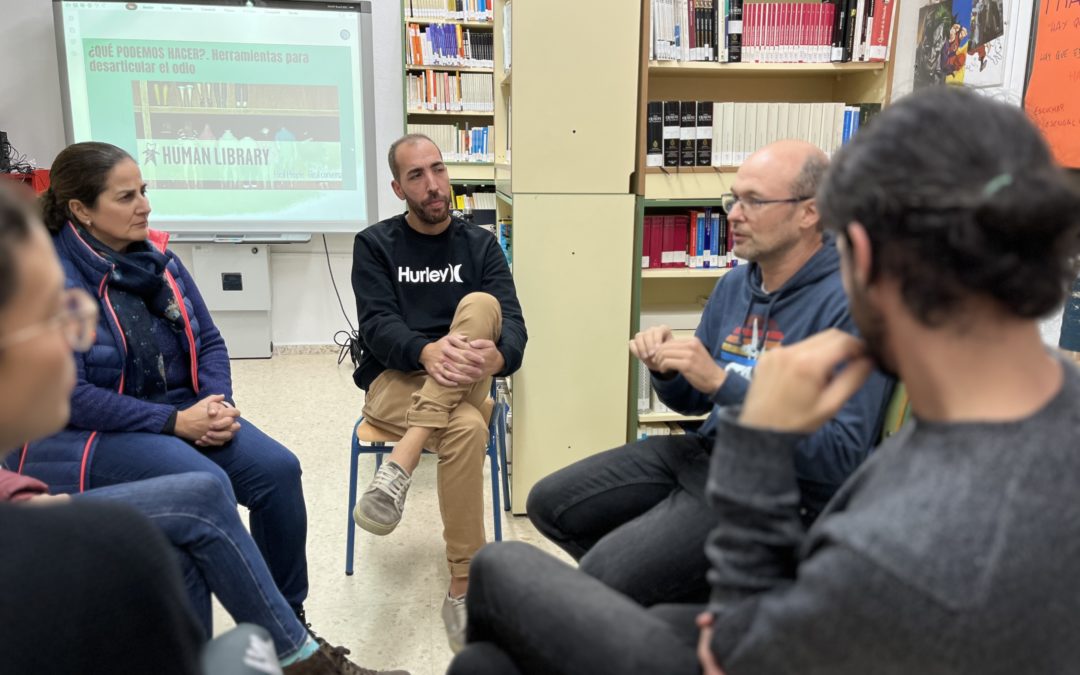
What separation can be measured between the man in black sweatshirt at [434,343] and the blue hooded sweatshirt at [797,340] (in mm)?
663

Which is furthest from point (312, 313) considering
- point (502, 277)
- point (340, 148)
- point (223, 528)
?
point (223, 528)

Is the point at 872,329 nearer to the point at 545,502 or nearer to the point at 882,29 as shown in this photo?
the point at 545,502

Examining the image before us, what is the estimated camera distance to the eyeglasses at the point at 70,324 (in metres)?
0.62

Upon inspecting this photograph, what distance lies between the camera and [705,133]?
2506 millimetres

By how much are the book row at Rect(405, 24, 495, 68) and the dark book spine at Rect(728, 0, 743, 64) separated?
2.07 meters

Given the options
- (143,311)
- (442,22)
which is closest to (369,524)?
(143,311)

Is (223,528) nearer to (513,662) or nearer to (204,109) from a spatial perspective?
(513,662)

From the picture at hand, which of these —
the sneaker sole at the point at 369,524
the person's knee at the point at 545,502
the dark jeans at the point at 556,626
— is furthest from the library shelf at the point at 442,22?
the dark jeans at the point at 556,626

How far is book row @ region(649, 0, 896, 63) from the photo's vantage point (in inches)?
94.4

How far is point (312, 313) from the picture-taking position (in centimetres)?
471

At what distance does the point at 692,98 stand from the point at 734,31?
355 mm

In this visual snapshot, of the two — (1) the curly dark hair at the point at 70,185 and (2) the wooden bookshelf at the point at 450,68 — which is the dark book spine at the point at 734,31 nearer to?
(1) the curly dark hair at the point at 70,185

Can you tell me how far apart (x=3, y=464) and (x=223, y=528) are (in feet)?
2.36

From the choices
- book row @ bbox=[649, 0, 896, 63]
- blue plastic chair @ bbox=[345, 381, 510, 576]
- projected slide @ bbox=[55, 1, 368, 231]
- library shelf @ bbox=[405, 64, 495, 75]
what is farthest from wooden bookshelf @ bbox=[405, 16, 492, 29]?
blue plastic chair @ bbox=[345, 381, 510, 576]
